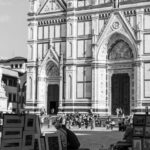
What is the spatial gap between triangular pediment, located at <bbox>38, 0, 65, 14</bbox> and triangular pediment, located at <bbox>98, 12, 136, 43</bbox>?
7.20m

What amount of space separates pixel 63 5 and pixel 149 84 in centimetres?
1584

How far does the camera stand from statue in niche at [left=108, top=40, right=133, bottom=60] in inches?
1753

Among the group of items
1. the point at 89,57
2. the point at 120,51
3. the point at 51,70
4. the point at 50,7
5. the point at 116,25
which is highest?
the point at 50,7

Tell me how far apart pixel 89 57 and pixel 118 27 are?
5135mm

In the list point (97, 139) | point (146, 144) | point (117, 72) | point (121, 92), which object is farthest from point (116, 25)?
point (146, 144)

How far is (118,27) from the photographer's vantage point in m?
44.6

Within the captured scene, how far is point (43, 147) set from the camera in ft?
29.4

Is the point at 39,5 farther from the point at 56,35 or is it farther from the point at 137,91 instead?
the point at 137,91

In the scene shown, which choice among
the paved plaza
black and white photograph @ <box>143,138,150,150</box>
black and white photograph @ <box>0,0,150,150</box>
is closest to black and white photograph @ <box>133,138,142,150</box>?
black and white photograph @ <box>143,138,150,150</box>

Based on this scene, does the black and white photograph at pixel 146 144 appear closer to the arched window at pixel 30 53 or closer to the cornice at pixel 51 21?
the cornice at pixel 51 21

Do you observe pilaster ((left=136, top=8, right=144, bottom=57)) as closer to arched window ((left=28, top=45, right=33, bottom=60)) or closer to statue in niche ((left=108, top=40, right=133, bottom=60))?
statue in niche ((left=108, top=40, right=133, bottom=60))

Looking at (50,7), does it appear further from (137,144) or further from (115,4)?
(137,144)

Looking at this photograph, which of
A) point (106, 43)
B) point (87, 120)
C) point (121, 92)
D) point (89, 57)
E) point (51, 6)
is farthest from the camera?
point (51, 6)

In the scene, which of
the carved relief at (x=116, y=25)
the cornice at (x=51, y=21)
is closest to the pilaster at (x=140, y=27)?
the carved relief at (x=116, y=25)
